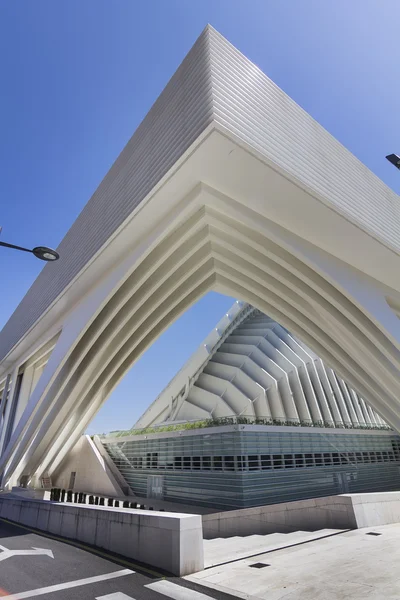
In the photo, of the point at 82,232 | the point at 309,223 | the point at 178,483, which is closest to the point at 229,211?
the point at 309,223

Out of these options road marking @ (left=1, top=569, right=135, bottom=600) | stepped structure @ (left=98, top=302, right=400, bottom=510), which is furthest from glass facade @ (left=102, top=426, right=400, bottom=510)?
road marking @ (left=1, top=569, right=135, bottom=600)

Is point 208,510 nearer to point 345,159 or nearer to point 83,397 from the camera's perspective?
point 83,397

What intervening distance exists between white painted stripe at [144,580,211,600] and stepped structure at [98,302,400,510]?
12.7 metres

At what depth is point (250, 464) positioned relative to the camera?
18516 mm

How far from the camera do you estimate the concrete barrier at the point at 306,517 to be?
474 inches

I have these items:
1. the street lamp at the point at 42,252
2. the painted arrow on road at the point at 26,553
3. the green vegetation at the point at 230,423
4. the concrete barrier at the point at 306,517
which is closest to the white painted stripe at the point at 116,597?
the painted arrow on road at the point at 26,553

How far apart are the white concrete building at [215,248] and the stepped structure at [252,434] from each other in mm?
4831

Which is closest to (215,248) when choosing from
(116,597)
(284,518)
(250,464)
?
(250,464)

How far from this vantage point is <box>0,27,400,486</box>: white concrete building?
42.4 feet

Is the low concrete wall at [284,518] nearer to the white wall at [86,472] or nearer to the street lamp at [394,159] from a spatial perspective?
the street lamp at [394,159]

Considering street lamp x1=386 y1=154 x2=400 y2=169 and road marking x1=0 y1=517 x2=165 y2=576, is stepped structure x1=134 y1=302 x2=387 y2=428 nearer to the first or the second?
road marking x1=0 y1=517 x2=165 y2=576

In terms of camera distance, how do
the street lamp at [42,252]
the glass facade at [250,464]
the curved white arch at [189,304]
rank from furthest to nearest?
the glass facade at [250,464] < the curved white arch at [189,304] < the street lamp at [42,252]

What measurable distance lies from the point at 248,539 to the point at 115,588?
6.61 metres

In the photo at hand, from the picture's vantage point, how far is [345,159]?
18.9 meters
